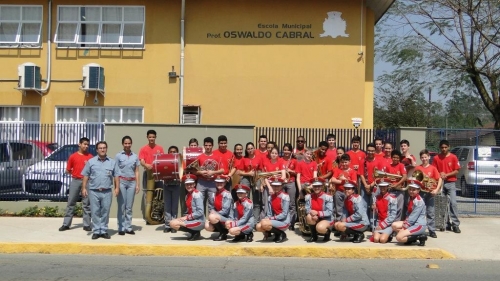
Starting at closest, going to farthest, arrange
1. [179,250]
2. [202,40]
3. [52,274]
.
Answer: [52,274]
[179,250]
[202,40]

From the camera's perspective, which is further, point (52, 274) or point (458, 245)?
point (458, 245)

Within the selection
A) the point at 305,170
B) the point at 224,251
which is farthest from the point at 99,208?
the point at 305,170

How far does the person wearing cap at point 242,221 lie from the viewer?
38.2 feet

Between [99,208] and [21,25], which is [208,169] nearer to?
[99,208]

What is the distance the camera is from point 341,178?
1232cm

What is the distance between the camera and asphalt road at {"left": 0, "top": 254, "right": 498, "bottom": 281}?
9.27 metres

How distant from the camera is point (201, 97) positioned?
68.1 feet

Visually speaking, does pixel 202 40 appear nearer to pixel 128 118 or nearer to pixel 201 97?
pixel 201 97

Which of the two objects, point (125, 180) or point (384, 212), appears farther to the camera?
point (125, 180)

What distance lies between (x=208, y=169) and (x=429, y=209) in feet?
14.5

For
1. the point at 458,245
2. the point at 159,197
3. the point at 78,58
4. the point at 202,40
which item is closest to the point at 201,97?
the point at 202,40

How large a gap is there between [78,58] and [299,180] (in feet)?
36.4

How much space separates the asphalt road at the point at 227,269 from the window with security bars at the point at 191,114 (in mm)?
10075

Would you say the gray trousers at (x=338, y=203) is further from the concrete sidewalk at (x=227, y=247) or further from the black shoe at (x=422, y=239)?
the black shoe at (x=422, y=239)
